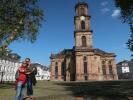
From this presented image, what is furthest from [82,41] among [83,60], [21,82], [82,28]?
[21,82]

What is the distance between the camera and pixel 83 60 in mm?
69688

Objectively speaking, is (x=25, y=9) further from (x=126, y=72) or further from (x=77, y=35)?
(x=126, y=72)

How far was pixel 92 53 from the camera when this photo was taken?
228 ft

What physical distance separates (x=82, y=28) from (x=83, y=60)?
35.3 ft

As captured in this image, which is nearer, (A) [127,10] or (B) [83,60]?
(A) [127,10]

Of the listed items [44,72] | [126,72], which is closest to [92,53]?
[126,72]

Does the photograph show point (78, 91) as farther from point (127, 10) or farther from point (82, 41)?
point (82, 41)

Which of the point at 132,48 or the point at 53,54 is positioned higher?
the point at 53,54

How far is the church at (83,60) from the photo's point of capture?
228 feet

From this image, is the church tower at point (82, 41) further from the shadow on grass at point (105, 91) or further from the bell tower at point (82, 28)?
the shadow on grass at point (105, 91)

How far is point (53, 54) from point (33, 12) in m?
50.0

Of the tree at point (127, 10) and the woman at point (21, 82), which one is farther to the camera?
the tree at point (127, 10)

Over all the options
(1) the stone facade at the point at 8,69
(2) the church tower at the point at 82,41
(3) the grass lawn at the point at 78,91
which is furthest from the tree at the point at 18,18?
(1) the stone facade at the point at 8,69

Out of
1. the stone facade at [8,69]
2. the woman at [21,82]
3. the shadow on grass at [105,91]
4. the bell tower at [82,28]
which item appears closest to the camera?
the woman at [21,82]
